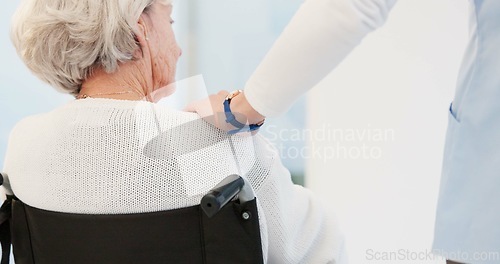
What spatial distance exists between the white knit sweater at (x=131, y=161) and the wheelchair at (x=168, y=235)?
0.02m

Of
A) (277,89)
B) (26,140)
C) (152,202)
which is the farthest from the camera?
(26,140)

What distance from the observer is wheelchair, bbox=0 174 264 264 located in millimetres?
919

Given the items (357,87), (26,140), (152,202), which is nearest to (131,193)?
(152,202)

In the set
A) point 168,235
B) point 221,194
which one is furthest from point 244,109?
point 168,235

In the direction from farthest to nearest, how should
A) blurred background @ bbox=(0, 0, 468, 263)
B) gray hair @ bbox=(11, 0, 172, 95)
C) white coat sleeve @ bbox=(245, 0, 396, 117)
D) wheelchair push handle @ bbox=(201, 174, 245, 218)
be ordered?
blurred background @ bbox=(0, 0, 468, 263) < gray hair @ bbox=(11, 0, 172, 95) < wheelchair push handle @ bbox=(201, 174, 245, 218) < white coat sleeve @ bbox=(245, 0, 396, 117)

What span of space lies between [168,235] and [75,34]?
419 millimetres

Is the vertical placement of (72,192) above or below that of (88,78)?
below

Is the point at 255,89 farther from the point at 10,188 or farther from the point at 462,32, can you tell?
the point at 462,32

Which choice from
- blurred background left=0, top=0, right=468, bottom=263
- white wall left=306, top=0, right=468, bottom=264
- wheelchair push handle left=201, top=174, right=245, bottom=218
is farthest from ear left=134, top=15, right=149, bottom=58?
white wall left=306, top=0, right=468, bottom=264

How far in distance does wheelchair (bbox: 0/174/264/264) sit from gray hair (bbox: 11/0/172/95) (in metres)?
0.30

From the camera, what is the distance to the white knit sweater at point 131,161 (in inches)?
36.9

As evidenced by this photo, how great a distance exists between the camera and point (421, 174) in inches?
89.9

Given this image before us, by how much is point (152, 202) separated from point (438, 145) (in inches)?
63.8

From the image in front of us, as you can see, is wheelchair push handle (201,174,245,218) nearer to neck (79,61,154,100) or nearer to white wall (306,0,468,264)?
neck (79,61,154,100)
